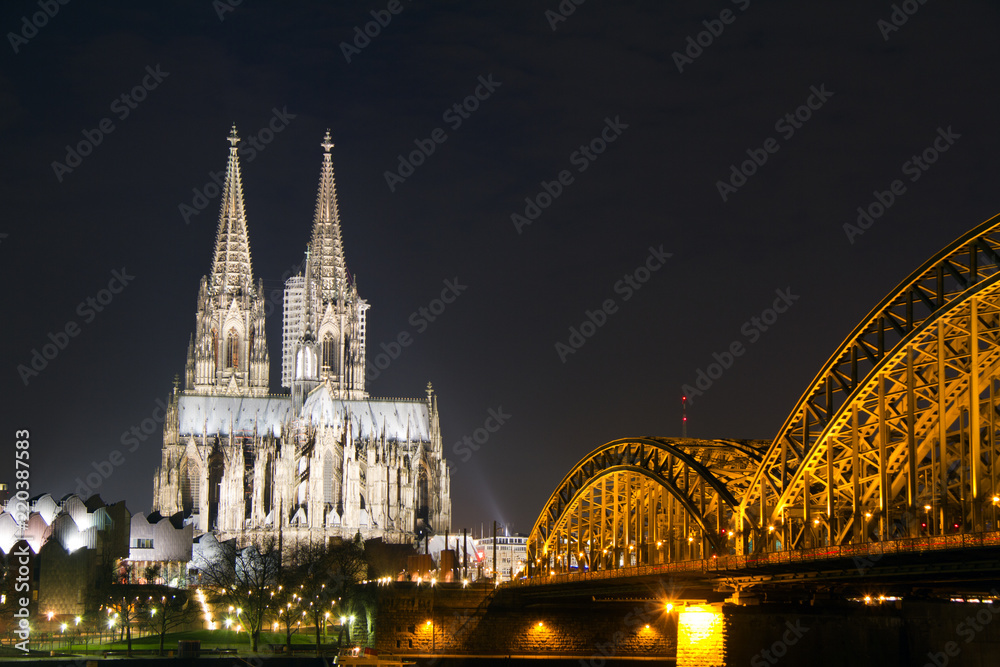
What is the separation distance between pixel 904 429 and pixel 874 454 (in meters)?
3.80

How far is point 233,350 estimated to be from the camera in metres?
176

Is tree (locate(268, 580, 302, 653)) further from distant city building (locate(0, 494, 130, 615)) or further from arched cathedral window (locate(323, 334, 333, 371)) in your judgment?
arched cathedral window (locate(323, 334, 333, 371))

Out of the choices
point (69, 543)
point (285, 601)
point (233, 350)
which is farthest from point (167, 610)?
point (233, 350)

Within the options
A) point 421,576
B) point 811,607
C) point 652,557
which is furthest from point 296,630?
point 811,607

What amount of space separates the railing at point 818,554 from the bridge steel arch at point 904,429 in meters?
1.41

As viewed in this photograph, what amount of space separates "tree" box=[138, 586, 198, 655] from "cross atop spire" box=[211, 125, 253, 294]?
66.9 metres

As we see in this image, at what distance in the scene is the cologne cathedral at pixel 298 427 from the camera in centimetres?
15362

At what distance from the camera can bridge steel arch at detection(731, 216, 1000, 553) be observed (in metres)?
42.9

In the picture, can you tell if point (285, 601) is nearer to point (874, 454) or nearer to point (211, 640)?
point (211, 640)

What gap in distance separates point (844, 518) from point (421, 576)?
253 feet

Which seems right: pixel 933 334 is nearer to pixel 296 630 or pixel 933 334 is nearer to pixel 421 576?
pixel 296 630

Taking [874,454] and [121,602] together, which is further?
[121,602]

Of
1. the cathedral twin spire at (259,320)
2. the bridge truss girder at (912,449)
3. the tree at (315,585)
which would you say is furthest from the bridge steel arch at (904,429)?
the cathedral twin spire at (259,320)

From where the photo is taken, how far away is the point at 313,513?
15100 cm
